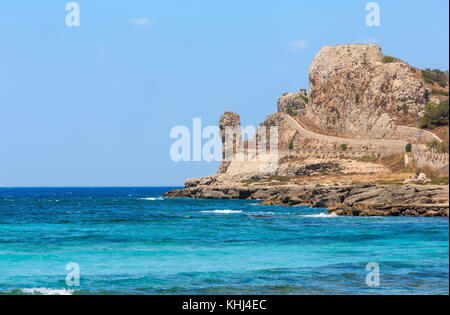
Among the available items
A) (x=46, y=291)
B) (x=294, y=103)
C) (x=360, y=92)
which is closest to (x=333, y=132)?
(x=360, y=92)

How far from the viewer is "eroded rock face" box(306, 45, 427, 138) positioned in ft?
439

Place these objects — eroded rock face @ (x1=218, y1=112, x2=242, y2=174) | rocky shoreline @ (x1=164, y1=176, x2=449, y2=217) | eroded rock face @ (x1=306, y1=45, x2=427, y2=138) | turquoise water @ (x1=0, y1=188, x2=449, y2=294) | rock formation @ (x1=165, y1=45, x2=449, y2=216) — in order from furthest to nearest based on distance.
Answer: eroded rock face @ (x1=218, y1=112, x2=242, y2=174)
eroded rock face @ (x1=306, y1=45, x2=427, y2=138)
rock formation @ (x1=165, y1=45, x2=449, y2=216)
rocky shoreline @ (x1=164, y1=176, x2=449, y2=217)
turquoise water @ (x1=0, y1=188, x2=449, y2=294)

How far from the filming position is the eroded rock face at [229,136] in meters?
160

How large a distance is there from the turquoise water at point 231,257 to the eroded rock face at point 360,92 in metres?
84.5

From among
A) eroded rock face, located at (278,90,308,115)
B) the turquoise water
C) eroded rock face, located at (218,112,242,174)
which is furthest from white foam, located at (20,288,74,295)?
eroded rock face, located at (278,90,308,115)

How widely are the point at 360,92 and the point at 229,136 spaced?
126 feet

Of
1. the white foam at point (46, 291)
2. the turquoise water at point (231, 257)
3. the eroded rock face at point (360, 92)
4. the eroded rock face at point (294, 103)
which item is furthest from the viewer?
the eroded rock face at point (294, 103)

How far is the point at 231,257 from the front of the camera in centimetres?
3044

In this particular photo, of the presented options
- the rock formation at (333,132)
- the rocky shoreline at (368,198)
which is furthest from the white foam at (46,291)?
the rock formation at (333,132)

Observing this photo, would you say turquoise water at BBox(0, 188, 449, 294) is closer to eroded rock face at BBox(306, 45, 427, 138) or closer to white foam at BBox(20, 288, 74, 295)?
white foam at BBox(20, 288, 74, 295)

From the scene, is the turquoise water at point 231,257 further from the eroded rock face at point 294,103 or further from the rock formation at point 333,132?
the eroded rock face at point 294,103

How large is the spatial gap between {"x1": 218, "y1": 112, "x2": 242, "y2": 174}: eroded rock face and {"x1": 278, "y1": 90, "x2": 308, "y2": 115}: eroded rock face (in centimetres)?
1495
